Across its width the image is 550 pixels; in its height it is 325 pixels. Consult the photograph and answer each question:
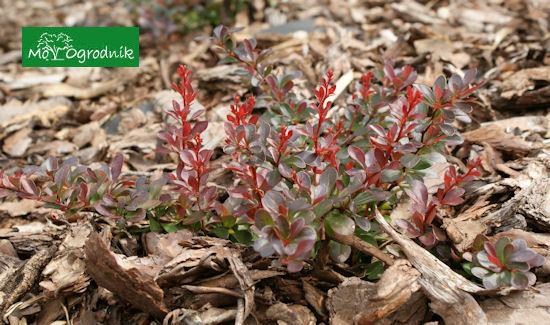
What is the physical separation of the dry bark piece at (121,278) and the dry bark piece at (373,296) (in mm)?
649

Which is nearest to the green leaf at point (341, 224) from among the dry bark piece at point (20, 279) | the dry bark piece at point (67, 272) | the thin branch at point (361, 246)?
the thin branch at point (361, 246)

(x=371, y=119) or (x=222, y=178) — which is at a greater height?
(x=371, y=119)

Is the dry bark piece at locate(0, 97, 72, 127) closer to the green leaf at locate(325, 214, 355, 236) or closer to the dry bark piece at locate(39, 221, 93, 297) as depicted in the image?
the dry bark piece at locate(39, 221, 93, 297)

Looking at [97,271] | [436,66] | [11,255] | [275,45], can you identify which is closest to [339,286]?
[97,271]

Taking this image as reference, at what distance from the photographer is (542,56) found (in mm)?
3033

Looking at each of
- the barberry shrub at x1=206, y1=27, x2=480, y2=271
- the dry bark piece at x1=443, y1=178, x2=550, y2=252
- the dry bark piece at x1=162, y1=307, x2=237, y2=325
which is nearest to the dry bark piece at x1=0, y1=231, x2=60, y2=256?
the dry bark piece at x1=162, y1=307, x2=237, y2=325

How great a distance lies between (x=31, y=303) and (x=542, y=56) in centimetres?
340

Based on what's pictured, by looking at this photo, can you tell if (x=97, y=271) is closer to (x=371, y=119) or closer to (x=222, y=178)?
(x=222, y=178)

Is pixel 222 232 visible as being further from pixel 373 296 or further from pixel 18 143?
pixel 18 143

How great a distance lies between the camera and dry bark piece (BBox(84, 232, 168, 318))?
152 cm

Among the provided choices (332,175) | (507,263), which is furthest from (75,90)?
(507,263)

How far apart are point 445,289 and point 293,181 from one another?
68 cm

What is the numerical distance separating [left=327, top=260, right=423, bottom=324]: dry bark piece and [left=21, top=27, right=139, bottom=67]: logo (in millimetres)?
2115

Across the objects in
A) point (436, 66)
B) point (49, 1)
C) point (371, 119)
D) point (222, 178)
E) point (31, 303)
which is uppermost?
point (49, 1)
